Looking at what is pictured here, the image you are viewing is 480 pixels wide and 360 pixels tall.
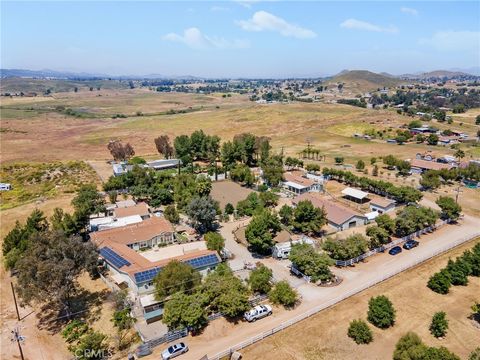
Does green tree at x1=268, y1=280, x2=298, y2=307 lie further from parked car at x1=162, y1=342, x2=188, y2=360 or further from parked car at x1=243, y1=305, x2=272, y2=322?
parked car at x1=162, y1=342, x2=188, y2=360

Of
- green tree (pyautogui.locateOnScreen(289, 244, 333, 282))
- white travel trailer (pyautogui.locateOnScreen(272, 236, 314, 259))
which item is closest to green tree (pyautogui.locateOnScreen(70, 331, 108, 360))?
green tree (pyautogui.locateOnScreen(289, 244, 333, 282))

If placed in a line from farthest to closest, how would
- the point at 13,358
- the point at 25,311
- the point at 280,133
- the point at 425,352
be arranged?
the point at 280,133
the point at 25,311
the point at 13,358
the point at 425,352

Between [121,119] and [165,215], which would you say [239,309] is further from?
[121,119]

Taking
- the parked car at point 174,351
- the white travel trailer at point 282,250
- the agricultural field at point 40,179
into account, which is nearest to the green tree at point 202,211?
the white travel trailer at point 282,250

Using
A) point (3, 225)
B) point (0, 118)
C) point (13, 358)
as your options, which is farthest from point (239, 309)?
point (0, 118)

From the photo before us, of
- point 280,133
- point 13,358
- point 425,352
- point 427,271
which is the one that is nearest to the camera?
point 425,352

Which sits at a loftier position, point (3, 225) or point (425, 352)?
point (425, 352)
